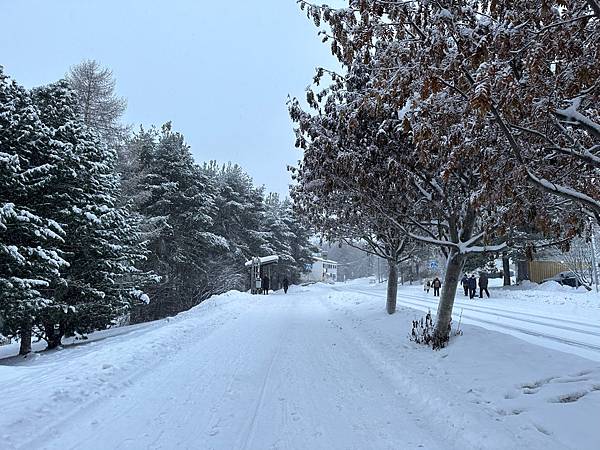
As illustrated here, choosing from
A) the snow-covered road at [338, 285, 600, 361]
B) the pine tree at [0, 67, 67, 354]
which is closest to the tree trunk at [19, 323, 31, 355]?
the pine tree at [0, 67, 67, 354]

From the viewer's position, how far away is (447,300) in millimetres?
8500

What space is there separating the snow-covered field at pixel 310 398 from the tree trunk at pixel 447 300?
1.34 feet

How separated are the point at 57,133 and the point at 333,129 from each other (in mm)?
9955

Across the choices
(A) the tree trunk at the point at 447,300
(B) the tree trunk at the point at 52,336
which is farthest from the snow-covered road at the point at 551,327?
(B) the tree trunk at the point at 52,336

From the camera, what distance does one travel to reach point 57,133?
13055 millimetres

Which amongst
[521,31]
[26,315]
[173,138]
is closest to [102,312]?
[26,315]

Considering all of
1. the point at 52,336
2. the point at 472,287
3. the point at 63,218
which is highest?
the point at 63,218

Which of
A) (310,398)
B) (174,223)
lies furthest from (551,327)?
(174,223)

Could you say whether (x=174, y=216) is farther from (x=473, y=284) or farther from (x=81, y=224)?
(x=473, y=284)

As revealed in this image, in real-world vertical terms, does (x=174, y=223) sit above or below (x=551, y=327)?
above

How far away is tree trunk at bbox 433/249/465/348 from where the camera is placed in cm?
824

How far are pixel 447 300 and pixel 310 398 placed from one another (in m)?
4.32

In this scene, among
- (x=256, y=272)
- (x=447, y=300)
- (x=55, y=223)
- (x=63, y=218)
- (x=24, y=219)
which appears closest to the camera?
(x=447, y=300)

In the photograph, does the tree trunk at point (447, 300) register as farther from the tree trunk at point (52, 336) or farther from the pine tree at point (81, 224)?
the tree trunk at point (52, 336)
